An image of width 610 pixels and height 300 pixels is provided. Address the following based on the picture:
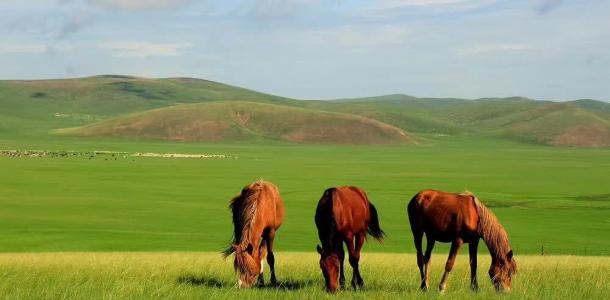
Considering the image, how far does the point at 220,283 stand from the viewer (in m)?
14.4

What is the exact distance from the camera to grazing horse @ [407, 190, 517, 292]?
1374cm

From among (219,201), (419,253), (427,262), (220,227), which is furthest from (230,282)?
(219,201)

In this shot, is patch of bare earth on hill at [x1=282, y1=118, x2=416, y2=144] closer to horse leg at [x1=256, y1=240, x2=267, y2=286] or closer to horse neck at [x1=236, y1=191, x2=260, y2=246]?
horse leg at [x1=256, y1=240, x2=267, y2=286]

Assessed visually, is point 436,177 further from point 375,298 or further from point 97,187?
point 375,298

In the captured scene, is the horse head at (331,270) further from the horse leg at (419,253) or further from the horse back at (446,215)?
the horse back at (446,215)

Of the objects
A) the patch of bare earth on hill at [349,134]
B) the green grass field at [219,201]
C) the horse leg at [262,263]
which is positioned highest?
the patch of bare earth on hill at [349,134]

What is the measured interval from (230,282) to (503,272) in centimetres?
477

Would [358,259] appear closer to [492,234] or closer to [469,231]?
[469,231]

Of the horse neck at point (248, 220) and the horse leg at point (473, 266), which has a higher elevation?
the horse neck at point (248, 220)

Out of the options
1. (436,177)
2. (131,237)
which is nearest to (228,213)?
(131,237)

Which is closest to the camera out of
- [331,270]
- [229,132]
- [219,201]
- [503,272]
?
[331,270]

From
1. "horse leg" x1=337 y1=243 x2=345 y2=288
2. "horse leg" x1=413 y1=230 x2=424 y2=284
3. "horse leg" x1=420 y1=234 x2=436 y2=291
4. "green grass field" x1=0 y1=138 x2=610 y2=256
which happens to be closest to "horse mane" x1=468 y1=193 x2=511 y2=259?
"horse leg" x1=420 y1=234 x2=436 y2=291

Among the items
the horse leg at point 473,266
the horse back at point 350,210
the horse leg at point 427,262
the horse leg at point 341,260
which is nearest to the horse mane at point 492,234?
the horse leg at point 473,266

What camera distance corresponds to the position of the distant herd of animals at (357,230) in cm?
1341
